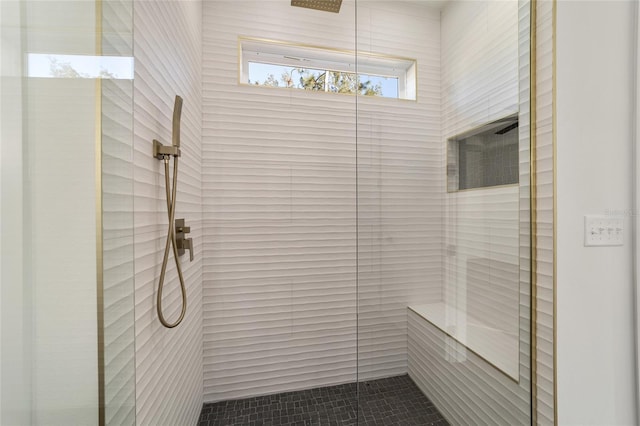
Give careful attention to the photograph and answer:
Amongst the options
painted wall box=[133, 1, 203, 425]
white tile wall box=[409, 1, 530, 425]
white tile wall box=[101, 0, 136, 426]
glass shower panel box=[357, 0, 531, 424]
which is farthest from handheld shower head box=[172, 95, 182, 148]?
white tile wall box=[409, 1, 530, 425]

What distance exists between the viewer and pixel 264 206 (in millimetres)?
1836

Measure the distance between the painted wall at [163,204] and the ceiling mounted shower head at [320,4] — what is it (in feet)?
2.02

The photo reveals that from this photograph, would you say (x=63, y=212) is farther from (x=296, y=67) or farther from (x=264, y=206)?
(x=296, y=67)

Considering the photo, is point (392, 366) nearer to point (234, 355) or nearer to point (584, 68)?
point (234, 355)

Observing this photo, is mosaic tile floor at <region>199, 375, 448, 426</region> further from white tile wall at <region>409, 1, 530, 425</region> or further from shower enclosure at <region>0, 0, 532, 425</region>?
white tile wall at <region>409, 1, 530, 425</region>

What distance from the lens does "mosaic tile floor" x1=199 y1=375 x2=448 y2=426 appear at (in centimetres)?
118

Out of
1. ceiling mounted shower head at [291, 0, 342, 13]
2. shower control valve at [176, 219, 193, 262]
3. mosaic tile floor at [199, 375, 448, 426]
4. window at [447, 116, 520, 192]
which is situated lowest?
mosaic tile floor at [199, 375, 448, 426]

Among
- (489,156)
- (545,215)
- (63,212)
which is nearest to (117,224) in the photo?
(63,212)

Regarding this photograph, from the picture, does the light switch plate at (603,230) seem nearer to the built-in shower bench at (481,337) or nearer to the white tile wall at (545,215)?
the white tile wall at (545,215)

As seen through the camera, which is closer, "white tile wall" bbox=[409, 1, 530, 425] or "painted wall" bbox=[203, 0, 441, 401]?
"white tile wall" bbox=[409, 1, 530, 425]

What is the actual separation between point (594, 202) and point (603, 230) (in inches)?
4.5

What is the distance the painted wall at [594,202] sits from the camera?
1.04 meters

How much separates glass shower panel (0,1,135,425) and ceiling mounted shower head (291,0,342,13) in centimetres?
144

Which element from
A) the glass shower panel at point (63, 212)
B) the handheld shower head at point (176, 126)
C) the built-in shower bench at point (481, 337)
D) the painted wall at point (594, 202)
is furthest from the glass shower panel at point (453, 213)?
the glass shower panel at point (63, 212)
